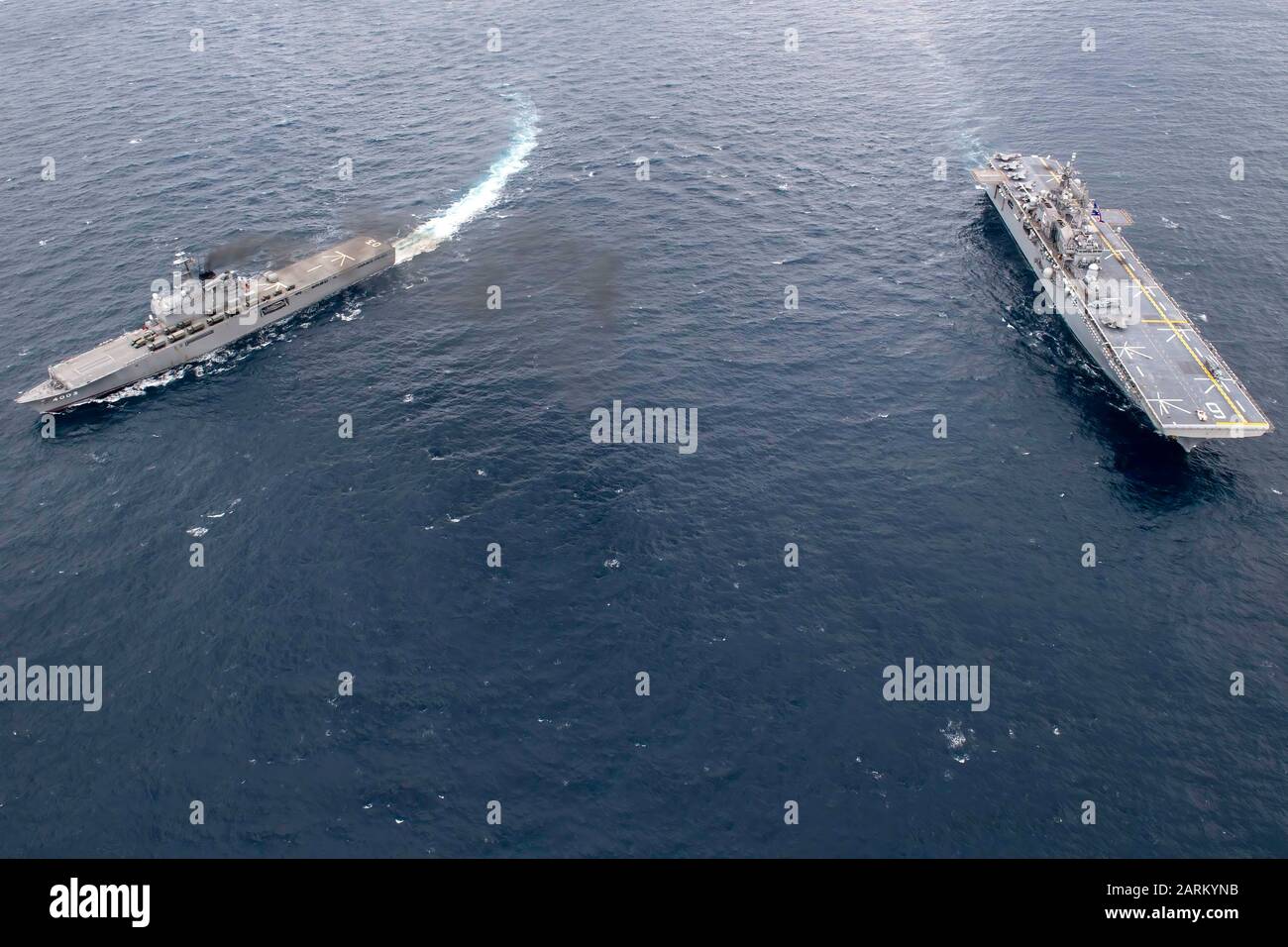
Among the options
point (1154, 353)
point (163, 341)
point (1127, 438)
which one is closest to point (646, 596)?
point (1127, 438)

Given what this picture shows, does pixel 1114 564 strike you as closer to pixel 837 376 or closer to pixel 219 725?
pixel 837 376

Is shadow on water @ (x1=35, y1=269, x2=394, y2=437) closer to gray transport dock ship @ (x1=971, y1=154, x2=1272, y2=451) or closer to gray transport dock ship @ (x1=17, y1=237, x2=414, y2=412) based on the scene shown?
gray transport dock ship @ (x1=17, y1=237, x2=414, y2=412)

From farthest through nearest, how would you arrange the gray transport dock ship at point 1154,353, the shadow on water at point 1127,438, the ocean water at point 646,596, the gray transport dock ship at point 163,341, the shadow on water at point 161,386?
the gray transport dock ship at point 163,341 < the shadow on water at point 161,386 < the gray transport dock ship at point 1154,353 < the shadow on water at point 1127,438 < the ocean water at point 646,596

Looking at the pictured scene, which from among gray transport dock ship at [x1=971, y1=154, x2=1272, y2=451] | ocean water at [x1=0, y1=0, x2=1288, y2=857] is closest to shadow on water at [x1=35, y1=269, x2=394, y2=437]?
ocean water at [x1=0, y1=0, x2=1288, y2=857]

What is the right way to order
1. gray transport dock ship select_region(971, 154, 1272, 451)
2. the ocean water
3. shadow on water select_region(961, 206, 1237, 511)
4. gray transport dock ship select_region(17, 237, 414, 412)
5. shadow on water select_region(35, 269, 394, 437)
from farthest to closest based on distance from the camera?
gray transport dock ship select_region(17, 237, 414, 412), shadow on water select_region(35, 269, 394, 437), gray transport dock ship select_region(971, 154, 1272, 451), shadow on water select_region(961, 206, 1237, 511), the ocean water

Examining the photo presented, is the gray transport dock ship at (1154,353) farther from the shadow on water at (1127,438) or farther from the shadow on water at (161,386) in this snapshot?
the shadow on water at (161,386)

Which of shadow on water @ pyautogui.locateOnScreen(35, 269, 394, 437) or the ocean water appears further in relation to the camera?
shadow on water @ pyautogui.locateOnScreen(35, 269, 394, 437)

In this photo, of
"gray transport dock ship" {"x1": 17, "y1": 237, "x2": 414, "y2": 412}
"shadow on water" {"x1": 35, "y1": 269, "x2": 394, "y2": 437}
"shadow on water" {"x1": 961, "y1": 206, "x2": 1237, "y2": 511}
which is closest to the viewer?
"shadow on water" {"x1": 961, "y1": 206, "x2": 1237, "y2": 511}

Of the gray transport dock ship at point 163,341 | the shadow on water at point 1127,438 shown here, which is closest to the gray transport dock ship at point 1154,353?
the shadow on water at point 1127,438

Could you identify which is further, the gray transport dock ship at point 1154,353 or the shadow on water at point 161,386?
the shadow on water at point 161,386
